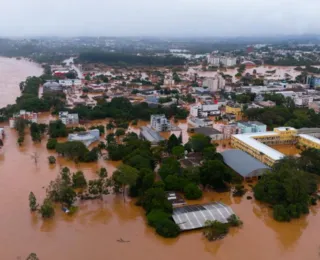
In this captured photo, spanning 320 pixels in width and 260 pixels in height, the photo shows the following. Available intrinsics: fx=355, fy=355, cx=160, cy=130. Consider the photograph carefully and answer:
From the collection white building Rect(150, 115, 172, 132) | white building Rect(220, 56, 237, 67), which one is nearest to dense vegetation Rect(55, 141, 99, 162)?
white building Rect(150, 115, 172, 132)

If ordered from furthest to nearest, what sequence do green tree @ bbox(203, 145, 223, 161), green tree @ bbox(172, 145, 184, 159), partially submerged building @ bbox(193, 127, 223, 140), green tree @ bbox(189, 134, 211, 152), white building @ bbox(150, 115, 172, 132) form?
white building @ bbox(150, 115, 172, 132)
partially submerged building @ bbox(193, 127, 223, 140)
green tree @ bbox(189, 134, 211, 152)
green tree @ bbox(172, 145, 184, 159)
green tree @ bbox(203, 145, 223, 161)

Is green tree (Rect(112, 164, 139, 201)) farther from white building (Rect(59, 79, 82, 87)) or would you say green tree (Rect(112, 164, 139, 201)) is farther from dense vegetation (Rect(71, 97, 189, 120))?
white building (Rect(59, 79, 82, 87))

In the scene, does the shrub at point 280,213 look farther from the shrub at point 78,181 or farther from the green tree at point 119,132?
the green tree at point 119,132

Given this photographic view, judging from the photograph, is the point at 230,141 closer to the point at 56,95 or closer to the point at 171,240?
the point at 171,240

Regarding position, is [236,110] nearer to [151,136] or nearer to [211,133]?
[211,133]

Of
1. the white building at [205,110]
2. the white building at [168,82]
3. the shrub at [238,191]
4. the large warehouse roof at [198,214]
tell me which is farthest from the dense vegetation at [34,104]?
the shrub at [238,191]

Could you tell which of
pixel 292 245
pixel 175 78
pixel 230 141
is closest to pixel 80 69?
pixel 175 78

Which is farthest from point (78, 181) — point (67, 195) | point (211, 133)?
point (211, 133)
